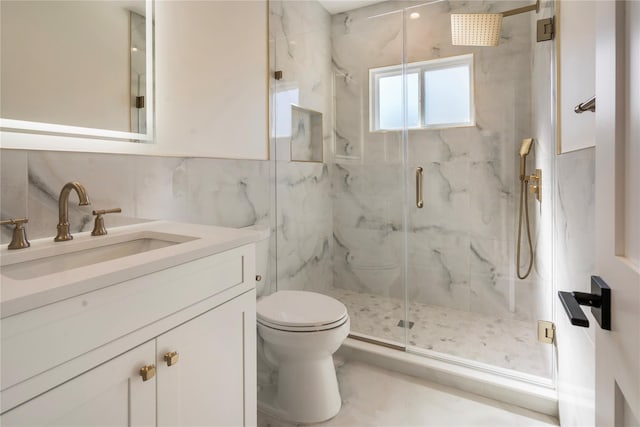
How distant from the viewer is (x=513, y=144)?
2.20 metres

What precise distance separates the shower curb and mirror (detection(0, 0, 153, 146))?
1.63 m

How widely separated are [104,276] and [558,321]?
1.87 m

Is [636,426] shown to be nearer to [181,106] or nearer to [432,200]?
[181,106]

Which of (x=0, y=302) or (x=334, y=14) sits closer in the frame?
(x=0, y=302)

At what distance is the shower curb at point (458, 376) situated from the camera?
1569mm

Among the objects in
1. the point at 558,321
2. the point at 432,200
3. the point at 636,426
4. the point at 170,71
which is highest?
the point at 170,71

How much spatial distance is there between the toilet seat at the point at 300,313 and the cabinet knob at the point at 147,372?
2.36 ft

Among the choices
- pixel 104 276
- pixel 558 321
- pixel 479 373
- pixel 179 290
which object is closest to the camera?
pixel 104 276

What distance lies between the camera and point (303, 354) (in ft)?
4.81

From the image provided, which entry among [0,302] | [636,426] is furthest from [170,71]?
[636,426]

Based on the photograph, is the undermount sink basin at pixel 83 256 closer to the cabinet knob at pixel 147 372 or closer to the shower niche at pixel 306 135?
the cabinet knob at pixel 147 372

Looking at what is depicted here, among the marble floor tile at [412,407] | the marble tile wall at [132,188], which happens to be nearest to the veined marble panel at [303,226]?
the marble tile wall at [132,188]

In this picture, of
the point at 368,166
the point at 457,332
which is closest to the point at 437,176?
the point at 368,166

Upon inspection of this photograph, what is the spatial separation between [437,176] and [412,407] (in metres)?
1.57
